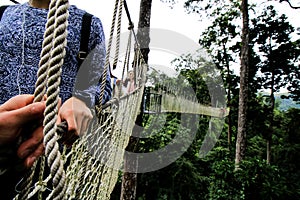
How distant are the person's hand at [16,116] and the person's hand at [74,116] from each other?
6.5 inches

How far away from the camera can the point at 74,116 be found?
0.47 meters

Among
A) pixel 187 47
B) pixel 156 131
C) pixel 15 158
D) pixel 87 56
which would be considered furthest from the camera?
pixel 187 47

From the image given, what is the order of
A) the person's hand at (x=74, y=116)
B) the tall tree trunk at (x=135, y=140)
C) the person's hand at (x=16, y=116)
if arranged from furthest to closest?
1. the tall tree trunk at (x=135, y=140)
2. the person's hand at (x=74, y=116)
3. the person's hand at (x=16, y=116)

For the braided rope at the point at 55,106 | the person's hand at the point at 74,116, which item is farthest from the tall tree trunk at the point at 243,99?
the braided rope at the point at 55,106

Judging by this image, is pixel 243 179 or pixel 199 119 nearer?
pixel 243 179

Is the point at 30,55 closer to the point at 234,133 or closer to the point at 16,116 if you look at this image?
the point at 16,116

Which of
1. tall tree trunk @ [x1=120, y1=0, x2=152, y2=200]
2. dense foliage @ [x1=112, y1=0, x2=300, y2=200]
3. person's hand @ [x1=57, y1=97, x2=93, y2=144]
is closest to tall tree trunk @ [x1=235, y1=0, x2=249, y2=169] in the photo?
dense foliage @ [x1=112, y1=0, x2=300, y2=200]

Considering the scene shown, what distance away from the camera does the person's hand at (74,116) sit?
449 millimetres

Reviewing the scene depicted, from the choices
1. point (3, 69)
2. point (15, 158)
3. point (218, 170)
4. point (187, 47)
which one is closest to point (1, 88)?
point (3, 69)

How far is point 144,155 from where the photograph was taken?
12.0 ft

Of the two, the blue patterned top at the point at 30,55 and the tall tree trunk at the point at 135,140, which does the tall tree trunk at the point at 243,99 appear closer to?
the tall tree trunk at the point at 135,140

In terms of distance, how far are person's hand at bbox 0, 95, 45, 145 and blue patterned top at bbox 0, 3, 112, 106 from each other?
1.05ft

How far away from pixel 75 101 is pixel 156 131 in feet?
12.3

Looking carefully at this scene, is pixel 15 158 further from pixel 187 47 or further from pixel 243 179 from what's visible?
pixel 187 47
